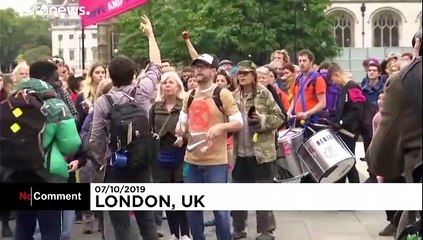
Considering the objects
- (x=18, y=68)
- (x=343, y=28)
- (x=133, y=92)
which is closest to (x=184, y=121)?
(x=133, y=92)

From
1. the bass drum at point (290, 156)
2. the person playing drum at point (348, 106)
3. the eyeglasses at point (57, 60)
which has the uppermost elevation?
the eyeglasses at point (57, 60)

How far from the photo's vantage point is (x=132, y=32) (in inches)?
147

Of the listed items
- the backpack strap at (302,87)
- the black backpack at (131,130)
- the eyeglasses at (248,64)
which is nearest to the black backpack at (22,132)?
the black backpack at (131,130)

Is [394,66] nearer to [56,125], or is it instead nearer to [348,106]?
[348,106]

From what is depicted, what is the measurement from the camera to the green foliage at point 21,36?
3538 millimetres

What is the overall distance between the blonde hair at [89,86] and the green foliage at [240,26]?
0.64 feet

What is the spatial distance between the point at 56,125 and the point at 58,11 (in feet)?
2.10

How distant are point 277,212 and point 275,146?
54cm

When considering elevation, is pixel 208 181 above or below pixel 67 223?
above

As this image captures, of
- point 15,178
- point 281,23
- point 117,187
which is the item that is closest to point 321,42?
point 281,23

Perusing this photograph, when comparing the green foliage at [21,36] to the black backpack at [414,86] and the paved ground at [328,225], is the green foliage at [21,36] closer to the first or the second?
the paved ground at [328,225]

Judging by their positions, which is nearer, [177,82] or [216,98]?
[216,98]

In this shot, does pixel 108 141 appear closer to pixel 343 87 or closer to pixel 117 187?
pixel 117 187

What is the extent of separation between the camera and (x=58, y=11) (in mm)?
3570
